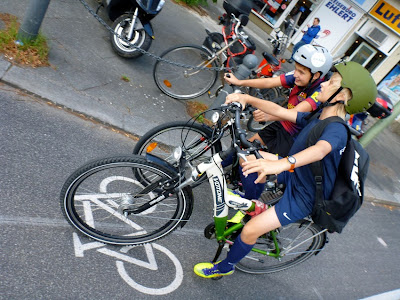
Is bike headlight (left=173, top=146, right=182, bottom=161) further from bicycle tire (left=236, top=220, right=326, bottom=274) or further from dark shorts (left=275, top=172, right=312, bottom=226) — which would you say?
bicycle tire (left=236, top=220, right=326, bottom=274)

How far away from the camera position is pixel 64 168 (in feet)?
10.6

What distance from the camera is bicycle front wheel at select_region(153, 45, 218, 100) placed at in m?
5.15

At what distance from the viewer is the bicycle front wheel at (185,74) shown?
515 cm

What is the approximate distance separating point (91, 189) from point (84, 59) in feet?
9.46

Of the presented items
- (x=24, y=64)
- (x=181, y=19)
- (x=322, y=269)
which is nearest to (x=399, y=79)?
(x=181, y=19)

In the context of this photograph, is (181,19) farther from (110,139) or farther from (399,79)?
(399,79)

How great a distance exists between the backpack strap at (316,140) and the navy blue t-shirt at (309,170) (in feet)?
0.10

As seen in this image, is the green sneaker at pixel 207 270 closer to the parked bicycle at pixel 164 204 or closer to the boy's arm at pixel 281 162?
the parked bicycle at pixel 164 204

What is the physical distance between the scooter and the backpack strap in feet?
12.5

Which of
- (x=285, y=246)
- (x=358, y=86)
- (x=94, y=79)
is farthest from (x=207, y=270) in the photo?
(x=94, y=79)

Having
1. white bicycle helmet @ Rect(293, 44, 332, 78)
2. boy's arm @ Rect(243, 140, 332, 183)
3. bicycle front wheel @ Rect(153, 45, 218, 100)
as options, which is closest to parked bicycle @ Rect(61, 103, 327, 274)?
boy's arm @ Rect(243, 140, 332, 183)

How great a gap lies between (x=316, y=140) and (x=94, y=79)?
3.68 metres

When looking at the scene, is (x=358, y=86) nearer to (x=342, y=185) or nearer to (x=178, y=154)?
(x=342, y=185)

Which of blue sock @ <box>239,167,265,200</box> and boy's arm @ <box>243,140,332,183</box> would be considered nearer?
boy's arm @ <box>243,140,332,183</box>
